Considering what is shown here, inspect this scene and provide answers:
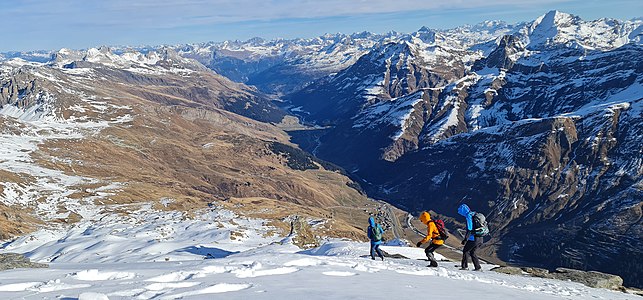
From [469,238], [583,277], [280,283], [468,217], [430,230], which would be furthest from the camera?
[583,277]

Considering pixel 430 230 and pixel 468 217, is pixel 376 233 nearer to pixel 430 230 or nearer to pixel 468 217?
pixel 430 230

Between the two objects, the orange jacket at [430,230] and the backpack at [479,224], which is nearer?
the orange jacket at [430,230]

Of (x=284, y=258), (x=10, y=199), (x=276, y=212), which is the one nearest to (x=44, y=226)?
(x=10, y=199)

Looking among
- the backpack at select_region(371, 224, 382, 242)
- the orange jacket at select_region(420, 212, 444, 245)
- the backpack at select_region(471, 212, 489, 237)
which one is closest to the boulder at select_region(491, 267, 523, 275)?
the backpack at select_region(471, 212, 489, 237)

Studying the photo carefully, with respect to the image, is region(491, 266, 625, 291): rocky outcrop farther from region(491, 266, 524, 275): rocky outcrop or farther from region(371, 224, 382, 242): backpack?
region(371, 224, 382, 242): backpack

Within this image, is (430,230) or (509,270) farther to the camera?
(509,270)

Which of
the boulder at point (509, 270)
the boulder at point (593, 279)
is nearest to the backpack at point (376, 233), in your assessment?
the boulder at point (509, 270)

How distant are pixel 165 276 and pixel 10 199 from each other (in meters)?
169

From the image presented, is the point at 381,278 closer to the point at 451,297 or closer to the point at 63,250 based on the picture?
the point at 451,297

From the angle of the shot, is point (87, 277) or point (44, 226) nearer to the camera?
point (87, 277)

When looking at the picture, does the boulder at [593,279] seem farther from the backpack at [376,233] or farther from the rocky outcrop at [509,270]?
the backpack at [376,233]

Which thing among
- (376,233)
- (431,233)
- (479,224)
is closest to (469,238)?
(479,224)

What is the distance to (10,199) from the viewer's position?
162625 mm

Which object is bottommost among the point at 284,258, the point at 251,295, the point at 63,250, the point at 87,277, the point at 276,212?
the point at 276,212
